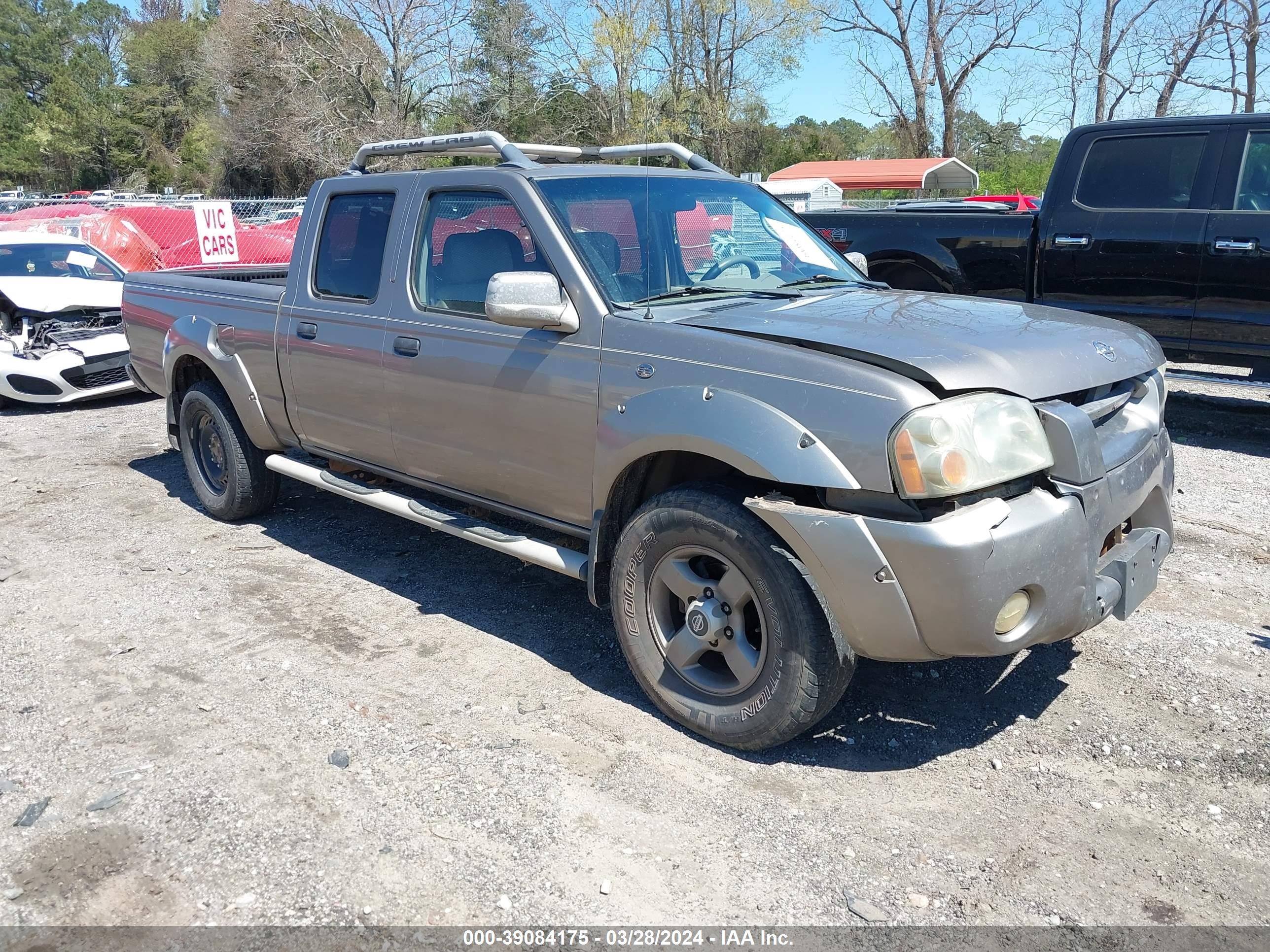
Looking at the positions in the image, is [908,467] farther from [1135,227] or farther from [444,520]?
[1135,227]

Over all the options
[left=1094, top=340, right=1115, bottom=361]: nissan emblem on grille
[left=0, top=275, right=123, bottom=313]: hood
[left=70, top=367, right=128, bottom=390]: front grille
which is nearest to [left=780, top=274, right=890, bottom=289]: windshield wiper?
[left=1094, top=340, right=1115, bottom=361]: nissan emblem on grille

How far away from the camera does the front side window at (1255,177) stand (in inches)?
281

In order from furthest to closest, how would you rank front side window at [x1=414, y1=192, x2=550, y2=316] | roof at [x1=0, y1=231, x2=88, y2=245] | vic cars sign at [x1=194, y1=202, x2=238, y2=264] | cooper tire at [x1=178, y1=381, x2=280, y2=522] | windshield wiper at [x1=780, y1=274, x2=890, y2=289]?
vic cars sign at [x1=194, y1=202, x2=238, y2=264] → roof at [x1=0, y1=231, x2=88, y2=245] → cooper tire at [x1=178, y1=381, x2=280, y2=522] → windshield wiper at [x1=780, y1=274, x2=890, y2=289] → front side window at [x1=414, y1=192, x2=550, y2=316]

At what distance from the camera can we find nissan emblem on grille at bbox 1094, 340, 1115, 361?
3.61 metres

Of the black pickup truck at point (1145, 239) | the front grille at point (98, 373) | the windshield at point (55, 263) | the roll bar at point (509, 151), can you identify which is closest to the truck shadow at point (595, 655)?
the roll bar at point (509, 151)

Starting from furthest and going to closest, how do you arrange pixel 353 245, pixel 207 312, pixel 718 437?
1. pixel 207 312
2. pixel 353 245
3. pixel 718 437

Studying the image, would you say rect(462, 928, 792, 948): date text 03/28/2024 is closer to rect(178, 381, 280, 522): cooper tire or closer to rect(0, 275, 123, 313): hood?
rect(178, 381, 280, 522): cooper tire

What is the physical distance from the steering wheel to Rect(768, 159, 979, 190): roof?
2359 cm

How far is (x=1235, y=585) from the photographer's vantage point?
4.86m

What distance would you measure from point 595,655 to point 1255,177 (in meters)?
5.88

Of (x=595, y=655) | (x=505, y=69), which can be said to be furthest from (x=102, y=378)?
(x=505, y=69)

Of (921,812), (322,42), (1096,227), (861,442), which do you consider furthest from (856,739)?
(322,42)

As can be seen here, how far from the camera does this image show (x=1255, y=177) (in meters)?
7.18

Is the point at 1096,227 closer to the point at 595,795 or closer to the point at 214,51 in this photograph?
the point at 595,795
